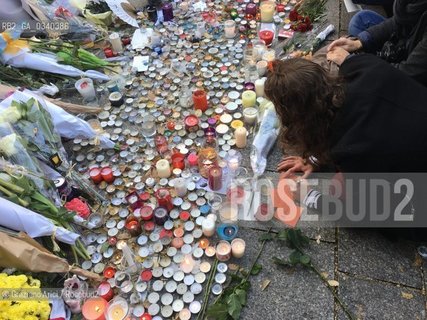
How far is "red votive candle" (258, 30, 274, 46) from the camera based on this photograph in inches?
154

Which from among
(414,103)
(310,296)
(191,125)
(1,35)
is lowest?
(310,296)

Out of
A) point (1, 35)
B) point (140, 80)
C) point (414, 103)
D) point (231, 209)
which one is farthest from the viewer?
point (140, 80)

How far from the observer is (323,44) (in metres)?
3.91

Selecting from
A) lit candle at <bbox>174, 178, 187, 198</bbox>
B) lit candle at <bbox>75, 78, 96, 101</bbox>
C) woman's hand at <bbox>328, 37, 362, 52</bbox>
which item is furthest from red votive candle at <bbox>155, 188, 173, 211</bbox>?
woman's hand at <bbox>328, 37, 362, 52</bbox>

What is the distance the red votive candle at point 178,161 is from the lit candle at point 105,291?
3.49 feet

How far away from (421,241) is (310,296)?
832 millimetres

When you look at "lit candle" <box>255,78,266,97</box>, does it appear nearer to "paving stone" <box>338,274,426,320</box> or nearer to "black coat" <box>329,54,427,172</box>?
"black coat" <box>329,54,427,172</box>

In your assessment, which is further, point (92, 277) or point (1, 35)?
point (1, 35)

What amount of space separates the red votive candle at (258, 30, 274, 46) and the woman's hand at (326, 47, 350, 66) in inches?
41.9

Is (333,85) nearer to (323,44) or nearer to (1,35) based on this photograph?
(323,44)

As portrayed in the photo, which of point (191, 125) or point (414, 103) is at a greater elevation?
point (414, 103)

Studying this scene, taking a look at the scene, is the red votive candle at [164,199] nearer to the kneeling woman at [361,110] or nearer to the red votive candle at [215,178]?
the red votive candle at [215,178]

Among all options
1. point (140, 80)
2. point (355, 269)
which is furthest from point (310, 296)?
point (140, 80)

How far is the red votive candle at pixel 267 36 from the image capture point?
3.91 meters
